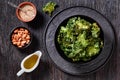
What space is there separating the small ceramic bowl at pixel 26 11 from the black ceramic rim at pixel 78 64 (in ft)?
0.35

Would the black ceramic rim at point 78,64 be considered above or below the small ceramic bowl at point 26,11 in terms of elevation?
below

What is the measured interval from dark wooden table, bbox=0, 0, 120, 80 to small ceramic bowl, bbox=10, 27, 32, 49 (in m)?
0.04

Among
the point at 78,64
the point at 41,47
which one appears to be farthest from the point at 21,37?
the point at 78,64

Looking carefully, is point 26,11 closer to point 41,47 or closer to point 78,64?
point 41,47

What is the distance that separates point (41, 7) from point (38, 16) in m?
0.05

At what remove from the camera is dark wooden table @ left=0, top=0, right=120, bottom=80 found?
6.98ft

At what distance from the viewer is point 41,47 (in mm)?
2158

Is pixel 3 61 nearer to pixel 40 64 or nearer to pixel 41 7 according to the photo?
pixel 40 64

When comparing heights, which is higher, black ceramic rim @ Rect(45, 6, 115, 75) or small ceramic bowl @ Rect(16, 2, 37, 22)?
small ceramic bowl @ Rect(16, 2, 37, 22)

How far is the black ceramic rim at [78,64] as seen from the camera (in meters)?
2.07

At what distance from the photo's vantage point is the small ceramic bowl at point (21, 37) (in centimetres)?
214

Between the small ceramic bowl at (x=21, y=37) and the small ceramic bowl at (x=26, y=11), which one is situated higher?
the small ceramic bowl at (x=26, y=11)

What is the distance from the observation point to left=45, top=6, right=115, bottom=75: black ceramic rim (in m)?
2.07

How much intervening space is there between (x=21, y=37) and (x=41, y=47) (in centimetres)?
11
